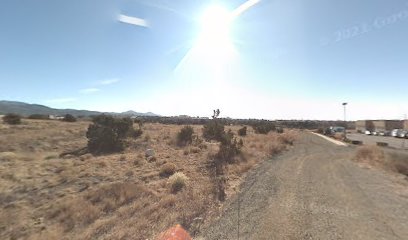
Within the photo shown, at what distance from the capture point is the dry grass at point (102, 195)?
405 inches

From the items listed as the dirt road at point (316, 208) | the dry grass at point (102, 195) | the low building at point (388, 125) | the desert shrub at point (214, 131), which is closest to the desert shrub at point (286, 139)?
the desert shrub at point (214, 131)

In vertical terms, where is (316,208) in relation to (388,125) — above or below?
below

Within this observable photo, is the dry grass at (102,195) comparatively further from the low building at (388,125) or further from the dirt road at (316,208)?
the low building at (388,125)

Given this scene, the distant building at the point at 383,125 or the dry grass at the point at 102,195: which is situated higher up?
the distant building at the point at 383,125

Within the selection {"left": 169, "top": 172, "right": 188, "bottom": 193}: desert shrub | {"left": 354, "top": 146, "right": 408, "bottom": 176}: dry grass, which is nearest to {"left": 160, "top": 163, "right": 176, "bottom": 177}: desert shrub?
{"left": 169, "top": 172, "right": 188, "bottom": 193}: desert shrub

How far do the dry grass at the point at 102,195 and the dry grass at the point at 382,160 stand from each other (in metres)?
7.57

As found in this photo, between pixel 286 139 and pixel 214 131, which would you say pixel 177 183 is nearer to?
pixel 214 131

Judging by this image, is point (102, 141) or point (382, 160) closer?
point (382, 160)

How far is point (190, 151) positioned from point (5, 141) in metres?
17.9

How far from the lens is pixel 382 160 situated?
24719mm

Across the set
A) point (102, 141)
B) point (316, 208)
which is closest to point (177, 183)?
point (316, 208)

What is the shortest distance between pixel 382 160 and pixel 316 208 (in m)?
16.5

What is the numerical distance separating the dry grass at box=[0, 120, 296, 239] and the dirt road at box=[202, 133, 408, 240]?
3.16 feet

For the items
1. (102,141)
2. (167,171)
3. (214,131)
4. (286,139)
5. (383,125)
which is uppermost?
(383,125)
